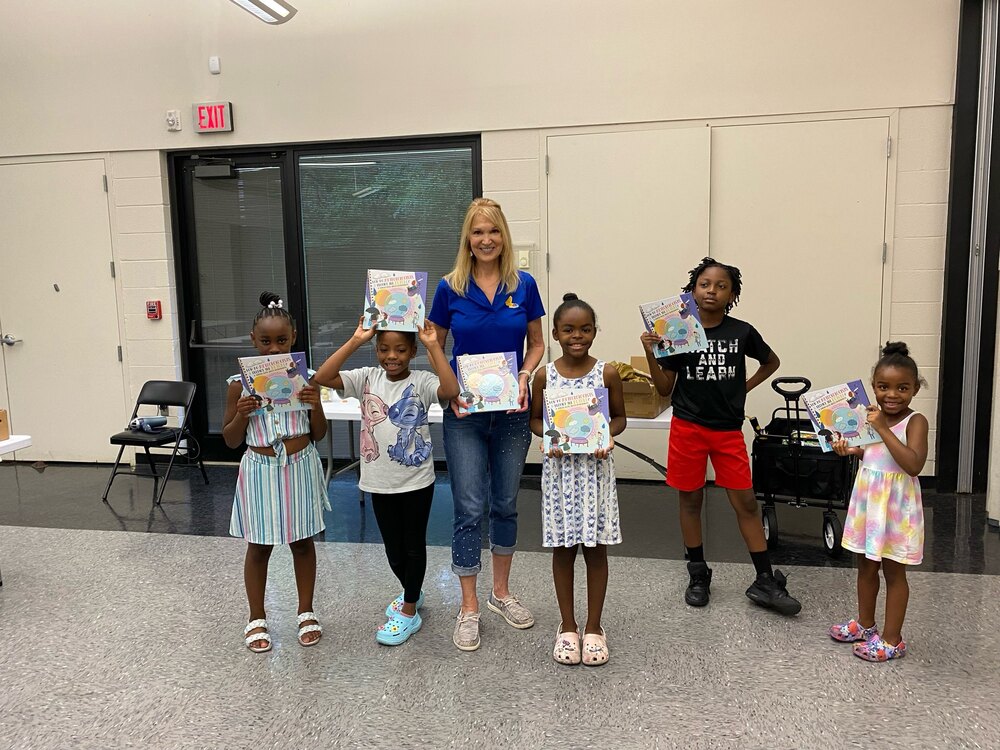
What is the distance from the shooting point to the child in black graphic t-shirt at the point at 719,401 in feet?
9.25

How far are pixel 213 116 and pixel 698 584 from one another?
14.7ft

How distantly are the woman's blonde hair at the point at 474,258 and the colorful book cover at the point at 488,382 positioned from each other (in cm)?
26

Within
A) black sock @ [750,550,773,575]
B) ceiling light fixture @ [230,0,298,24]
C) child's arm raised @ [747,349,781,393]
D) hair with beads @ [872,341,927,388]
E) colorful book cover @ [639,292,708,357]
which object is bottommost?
black sock @ [750,550,773,575]

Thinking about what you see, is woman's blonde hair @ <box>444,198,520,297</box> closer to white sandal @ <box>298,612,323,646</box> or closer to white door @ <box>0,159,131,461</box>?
white sandal @ <box>298,612,323,646</box>

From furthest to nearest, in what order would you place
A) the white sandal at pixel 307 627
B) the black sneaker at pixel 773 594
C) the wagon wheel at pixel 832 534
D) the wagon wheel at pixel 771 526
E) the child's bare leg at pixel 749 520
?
the wagon wheel at pixel 771 526 → the wagon wheel at pixel 832 534 → the child's bare leg at pixel 749 520 → the black sneaker at pixel 773 594 → the white sandal at pixel 307 627

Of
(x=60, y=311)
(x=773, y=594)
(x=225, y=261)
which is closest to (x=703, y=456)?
(x=773, y=594)

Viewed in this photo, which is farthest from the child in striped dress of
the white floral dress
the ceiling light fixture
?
the ceiling light fixture

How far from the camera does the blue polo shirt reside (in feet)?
8.36

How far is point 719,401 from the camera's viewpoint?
2.84 m

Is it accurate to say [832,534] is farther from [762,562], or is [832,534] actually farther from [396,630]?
[396,630]

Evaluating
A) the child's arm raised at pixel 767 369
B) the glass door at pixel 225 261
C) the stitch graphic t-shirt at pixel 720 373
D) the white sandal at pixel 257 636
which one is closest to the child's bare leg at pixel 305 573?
the white sandal at pixel 257 636

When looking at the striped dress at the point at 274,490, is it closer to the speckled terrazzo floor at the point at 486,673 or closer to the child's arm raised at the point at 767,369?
the speckled terrazzo floor at the point at 486,673

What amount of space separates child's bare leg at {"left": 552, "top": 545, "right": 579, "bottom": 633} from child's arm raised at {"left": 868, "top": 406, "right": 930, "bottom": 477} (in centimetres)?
108

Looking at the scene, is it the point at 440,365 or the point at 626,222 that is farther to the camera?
the point at 626,222
